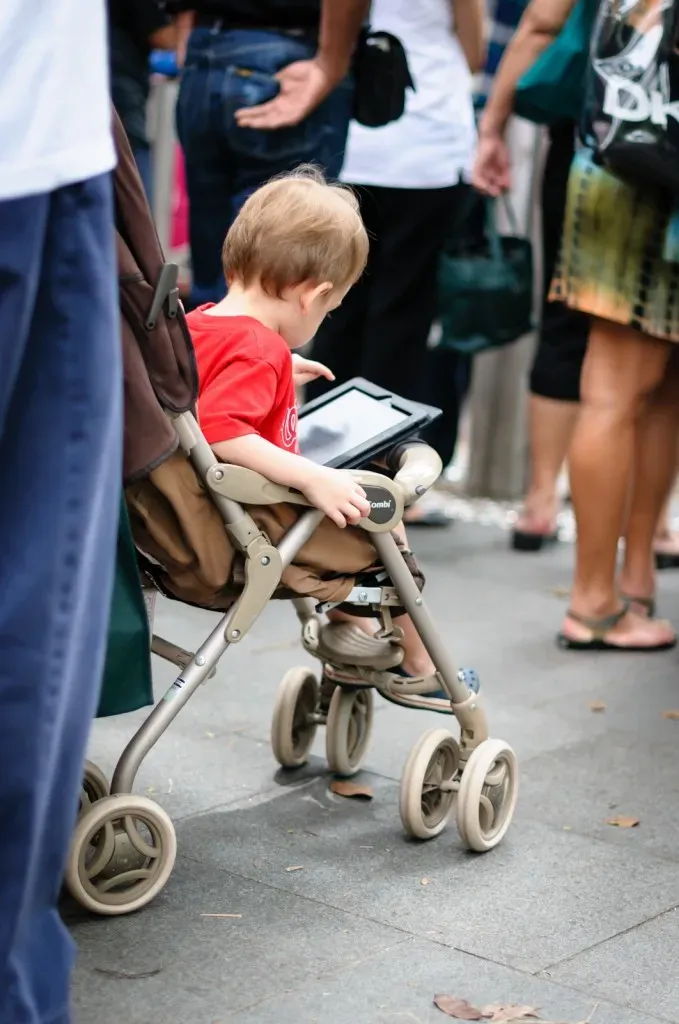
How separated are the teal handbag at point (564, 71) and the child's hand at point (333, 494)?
2.10 metres

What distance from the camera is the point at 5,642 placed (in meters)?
1.73

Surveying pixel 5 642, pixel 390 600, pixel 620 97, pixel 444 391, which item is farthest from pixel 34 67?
pixel 444 391

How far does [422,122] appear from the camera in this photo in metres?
4.81

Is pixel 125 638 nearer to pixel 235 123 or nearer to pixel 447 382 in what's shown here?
pixel 235 123

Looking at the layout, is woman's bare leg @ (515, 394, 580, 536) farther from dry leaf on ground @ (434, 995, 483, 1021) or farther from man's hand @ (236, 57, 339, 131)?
dry leaf on ground @ (434, 995, 483, 1021)

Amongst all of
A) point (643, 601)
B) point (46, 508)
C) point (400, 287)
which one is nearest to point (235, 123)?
point (400, 287)

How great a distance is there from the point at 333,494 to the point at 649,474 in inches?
88.9

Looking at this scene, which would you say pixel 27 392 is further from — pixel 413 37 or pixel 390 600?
pixel 413 37

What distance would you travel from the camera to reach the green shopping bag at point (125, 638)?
2.29 meters

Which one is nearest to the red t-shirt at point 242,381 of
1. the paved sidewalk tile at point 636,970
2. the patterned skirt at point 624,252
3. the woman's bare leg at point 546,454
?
the paved sidewalk tile at point 636,970

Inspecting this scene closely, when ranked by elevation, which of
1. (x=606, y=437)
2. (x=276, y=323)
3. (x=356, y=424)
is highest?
(x=276, y=323)

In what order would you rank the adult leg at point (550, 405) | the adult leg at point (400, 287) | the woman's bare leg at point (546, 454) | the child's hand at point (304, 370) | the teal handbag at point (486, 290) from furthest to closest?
the woman's bare leg at point (546, 454), the adult leg at point (550, 405), the teal handbag at point (486, 290), the adult leg at point (400, 287), the child's hand at point (304, 370)

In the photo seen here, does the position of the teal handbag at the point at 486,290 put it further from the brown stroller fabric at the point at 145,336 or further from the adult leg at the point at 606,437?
the brown stroller fabric at the point at 145,336

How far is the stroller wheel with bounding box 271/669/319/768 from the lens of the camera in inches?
123
